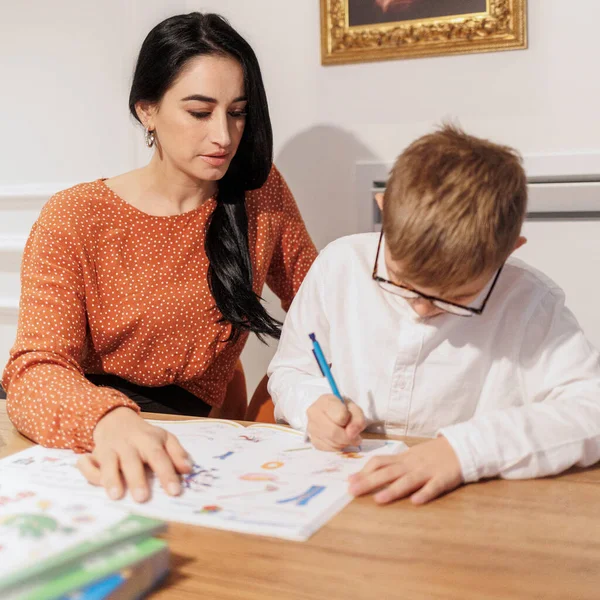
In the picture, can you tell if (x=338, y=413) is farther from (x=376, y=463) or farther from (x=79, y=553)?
(x=79, y=553)

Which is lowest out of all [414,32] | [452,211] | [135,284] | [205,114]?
[135,284]

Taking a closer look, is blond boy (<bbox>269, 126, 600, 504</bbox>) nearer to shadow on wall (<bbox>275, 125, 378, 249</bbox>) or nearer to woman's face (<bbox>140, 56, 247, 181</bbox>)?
woman's face (<bbox>140, 56, 247, 181</bbox>)

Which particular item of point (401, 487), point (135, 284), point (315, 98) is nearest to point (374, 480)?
point (401, 487)

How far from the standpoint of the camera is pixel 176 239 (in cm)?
157

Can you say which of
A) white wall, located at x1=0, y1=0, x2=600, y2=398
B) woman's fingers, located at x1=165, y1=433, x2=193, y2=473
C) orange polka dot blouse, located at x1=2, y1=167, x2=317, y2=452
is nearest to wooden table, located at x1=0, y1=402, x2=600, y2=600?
woman's fingers, located at x1=165, y1=433, x2=193, y2=473

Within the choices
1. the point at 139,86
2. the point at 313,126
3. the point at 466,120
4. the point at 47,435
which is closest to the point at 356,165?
the point at 313,126

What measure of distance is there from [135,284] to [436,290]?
2.36ft

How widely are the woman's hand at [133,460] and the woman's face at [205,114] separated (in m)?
0.67

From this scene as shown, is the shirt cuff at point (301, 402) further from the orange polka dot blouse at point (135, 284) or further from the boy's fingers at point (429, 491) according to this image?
the orange polka dot blouse at point (135, 284)

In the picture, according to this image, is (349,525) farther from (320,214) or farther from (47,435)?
(320,214)

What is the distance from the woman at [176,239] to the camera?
1.47 m

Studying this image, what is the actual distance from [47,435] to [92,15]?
5.68 feet

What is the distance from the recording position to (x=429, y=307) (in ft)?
3.37

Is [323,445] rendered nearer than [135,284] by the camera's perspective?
Yes
